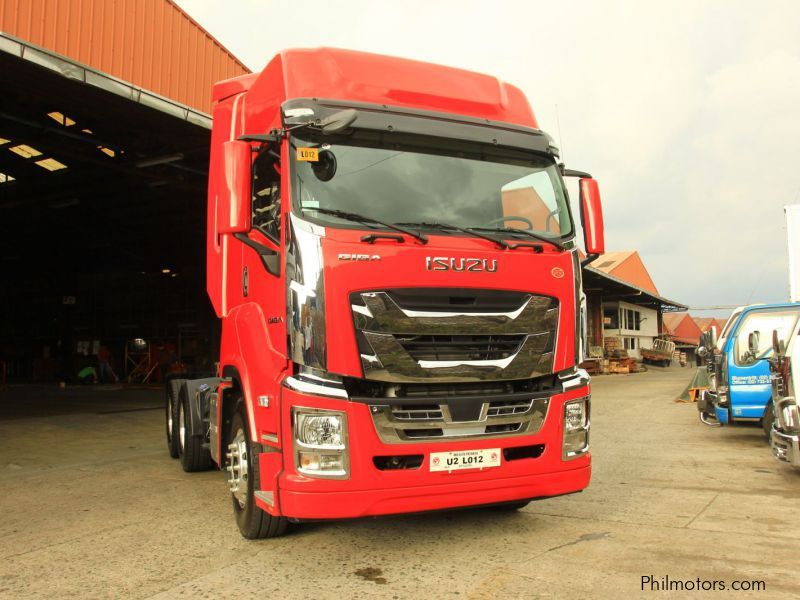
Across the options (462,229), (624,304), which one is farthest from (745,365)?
(624,304)

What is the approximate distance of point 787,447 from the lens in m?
6.35

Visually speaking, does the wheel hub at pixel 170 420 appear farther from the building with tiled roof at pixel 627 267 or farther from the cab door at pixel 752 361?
the building with tiled roof at pixel 627 267

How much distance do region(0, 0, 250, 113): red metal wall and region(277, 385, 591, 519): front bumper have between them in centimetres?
788

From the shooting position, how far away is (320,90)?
15.0ft

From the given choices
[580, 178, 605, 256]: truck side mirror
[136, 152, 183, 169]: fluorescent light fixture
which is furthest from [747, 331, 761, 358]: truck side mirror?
[136, 152, 183, 169]: fluorescent light fixture

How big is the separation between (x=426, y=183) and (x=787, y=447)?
4462 mm

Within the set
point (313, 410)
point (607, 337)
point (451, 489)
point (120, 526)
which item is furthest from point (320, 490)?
point (607, 337)

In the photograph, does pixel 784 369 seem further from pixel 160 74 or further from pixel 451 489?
pixel 160 74

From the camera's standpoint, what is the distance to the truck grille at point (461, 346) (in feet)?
13.3

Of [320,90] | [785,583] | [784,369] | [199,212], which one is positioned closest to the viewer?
[785,583]

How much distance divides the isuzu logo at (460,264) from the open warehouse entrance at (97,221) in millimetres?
6678

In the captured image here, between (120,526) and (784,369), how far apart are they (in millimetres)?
6324

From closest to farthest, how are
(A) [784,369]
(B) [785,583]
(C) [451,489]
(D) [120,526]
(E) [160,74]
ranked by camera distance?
(B) [785,583] < (C) [451,489] < (D) [120,526] < (A) [784,369] < (E) [160,74]

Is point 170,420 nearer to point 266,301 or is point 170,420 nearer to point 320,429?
point 266,301
